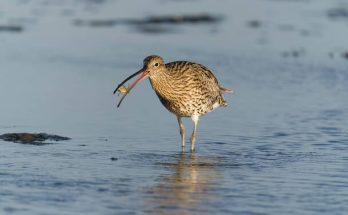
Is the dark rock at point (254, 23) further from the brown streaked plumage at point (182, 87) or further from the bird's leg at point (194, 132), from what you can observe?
the bird's leg at point (194, 132)

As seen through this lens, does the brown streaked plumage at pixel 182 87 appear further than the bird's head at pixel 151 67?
Yes

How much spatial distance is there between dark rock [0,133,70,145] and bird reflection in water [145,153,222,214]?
4.58 ft

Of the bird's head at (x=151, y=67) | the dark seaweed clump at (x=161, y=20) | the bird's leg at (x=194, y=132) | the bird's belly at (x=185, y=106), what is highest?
the dark seaweed clump at (x=161, y=20)

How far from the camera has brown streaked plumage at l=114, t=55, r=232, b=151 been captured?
10.8 m

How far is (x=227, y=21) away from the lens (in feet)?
69.2

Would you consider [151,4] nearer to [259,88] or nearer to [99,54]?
[99,54]

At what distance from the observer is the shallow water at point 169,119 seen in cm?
803

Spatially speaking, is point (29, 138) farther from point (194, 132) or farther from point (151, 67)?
point (194, 132)

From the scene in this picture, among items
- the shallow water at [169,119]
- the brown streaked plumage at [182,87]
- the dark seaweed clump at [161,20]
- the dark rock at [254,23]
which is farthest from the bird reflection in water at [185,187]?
the dark rock at [254,23]

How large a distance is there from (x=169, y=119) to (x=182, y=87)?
1.05 metres

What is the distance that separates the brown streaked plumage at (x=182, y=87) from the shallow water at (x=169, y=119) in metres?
0.31

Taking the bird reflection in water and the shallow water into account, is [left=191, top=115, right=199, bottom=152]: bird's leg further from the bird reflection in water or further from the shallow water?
the bird reflection in water

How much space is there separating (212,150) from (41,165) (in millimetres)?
2083

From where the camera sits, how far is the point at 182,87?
11.1 meters
